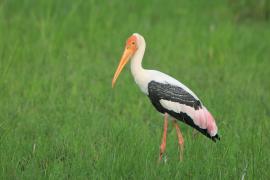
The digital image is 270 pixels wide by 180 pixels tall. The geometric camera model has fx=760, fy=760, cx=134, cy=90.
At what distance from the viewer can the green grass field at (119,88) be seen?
18.2ft

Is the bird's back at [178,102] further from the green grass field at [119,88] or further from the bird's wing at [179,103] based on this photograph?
the green grass field at [119,88]

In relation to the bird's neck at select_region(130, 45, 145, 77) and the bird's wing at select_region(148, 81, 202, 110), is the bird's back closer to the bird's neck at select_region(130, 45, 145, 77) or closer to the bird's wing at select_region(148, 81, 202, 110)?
the bird's wing at select_region(148, 81, 202, 110)

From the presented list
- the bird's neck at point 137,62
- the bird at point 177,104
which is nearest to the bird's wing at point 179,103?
the bird at point 177,104

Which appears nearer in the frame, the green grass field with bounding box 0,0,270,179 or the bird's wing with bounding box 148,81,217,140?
the green grass field with bounding box 0,0,270,179

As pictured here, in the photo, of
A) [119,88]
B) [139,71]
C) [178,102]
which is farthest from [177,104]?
[119,88]

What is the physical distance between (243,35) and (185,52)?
1.18 meters

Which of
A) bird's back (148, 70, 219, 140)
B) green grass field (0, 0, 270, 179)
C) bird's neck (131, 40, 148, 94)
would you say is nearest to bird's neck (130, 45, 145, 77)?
bird's neck (131, 40, 148, 94)

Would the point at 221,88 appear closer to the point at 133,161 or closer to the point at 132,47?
the point at 132,47

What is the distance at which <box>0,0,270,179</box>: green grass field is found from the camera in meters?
5.54

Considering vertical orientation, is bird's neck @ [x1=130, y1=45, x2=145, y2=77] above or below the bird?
above

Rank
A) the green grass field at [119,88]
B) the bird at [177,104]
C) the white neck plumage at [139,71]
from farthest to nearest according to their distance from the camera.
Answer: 1. the white neck plumage at [139,71]
2. the bird at [177,104]
3. the green grass field at [119,88]

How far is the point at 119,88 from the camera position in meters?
8.20

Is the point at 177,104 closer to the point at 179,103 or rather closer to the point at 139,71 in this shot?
the point at 179,103

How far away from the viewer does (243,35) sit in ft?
34.9
